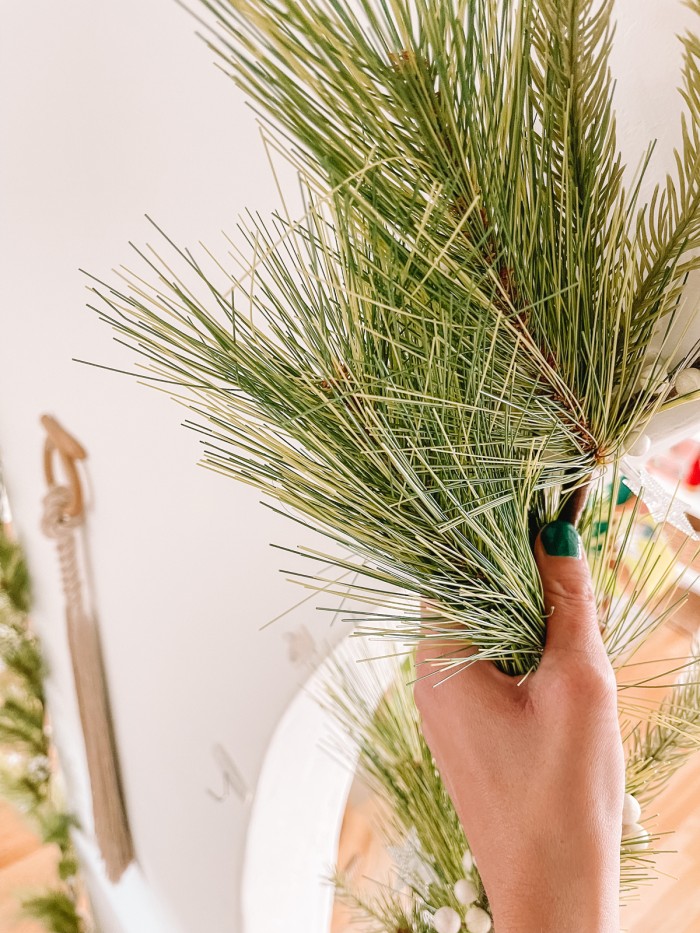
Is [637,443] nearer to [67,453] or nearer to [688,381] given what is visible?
[688,381]

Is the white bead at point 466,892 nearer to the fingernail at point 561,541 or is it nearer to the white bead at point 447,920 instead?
the white bead at point 447,920

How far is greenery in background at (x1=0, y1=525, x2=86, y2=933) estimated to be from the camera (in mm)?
1695

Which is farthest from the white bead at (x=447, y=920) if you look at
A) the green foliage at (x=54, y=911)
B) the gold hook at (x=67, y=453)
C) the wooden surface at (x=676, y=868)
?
the green foliage at (x=54, y=911)

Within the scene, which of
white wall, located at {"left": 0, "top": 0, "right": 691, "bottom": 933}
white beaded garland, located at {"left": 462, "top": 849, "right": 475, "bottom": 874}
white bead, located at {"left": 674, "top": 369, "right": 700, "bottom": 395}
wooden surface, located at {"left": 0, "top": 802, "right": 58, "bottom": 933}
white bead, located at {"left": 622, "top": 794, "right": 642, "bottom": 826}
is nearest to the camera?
white bead, located at {"left": 674, "top": 369, "right": 700, "bottom": 395}

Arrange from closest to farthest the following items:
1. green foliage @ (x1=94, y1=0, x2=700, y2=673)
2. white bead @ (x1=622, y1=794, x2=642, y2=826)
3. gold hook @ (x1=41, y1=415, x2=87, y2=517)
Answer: green foliage @ (x1=94, y1=0, x2=700, y2=673) < white bead @ (x1=622, y1=794, x2=642, y2=826) < gold hook @ (x1=41, y1=415, x2=87, y2=517)

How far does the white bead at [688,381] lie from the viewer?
31 cm

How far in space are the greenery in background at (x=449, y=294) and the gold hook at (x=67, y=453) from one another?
0.92 meters

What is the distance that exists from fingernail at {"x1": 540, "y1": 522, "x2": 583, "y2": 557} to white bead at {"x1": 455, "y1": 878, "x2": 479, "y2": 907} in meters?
0.31

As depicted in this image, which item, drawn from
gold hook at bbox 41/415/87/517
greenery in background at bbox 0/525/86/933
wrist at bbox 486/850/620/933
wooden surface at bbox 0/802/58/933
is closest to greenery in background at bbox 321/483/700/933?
wrist at bbox 486/850/620/933

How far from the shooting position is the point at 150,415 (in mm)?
854

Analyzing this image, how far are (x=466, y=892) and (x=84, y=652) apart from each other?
37.0 inches

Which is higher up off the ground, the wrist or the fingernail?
the fingernail

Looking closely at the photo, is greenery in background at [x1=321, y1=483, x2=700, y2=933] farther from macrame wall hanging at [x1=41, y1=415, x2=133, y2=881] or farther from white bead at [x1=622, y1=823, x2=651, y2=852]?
macrame wall hanging at [x1=41, y1=415, x2=133, y2=881]

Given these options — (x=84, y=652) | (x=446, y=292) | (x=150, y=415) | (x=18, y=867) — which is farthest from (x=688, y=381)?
(x=18, y=867)
